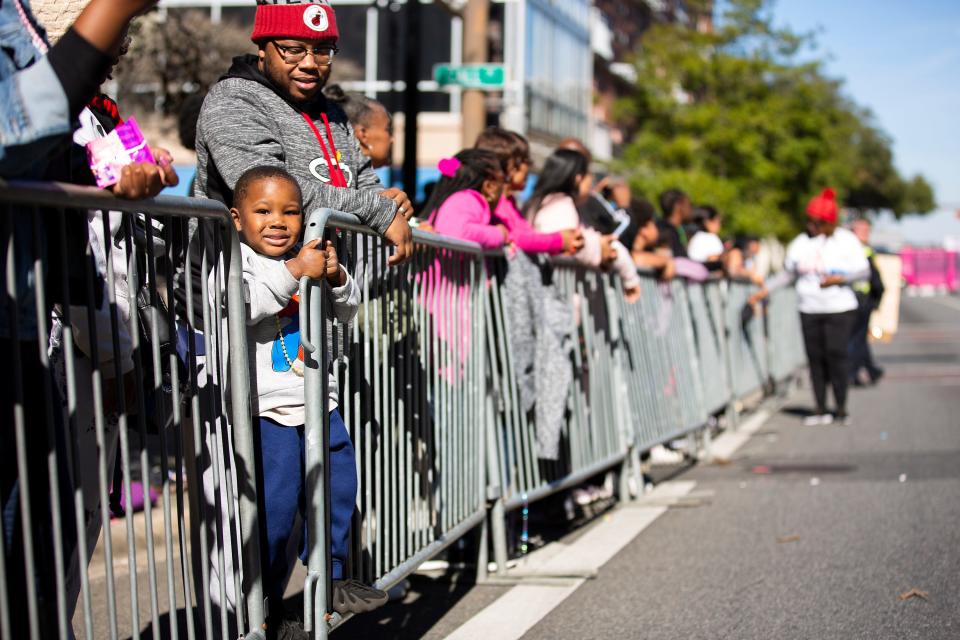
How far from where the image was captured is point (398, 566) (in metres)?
4.97

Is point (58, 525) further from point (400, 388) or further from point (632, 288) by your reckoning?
point (632, 288)

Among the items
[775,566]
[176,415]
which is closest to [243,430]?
[176,415]

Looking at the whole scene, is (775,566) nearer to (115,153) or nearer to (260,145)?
(260,145)

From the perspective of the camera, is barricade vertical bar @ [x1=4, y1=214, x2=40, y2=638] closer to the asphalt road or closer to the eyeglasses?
the eyeglasses

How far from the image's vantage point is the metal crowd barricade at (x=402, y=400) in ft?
13.5

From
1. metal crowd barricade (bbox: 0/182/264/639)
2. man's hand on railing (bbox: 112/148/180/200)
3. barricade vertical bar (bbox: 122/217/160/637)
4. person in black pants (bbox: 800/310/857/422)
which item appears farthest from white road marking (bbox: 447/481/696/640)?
person in black pants (bbox: 800/310/857/422)

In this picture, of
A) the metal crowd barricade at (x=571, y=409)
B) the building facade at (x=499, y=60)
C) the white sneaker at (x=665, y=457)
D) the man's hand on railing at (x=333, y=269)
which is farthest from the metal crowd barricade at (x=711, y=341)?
the building facade at (x=499, y=60)

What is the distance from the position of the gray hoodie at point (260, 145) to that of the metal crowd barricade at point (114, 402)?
0.82 metres

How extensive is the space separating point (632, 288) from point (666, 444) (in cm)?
169

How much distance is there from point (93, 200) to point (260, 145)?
154 cm

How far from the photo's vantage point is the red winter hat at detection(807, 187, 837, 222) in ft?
43.0

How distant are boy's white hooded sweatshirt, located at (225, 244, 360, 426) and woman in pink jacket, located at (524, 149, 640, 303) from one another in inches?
145

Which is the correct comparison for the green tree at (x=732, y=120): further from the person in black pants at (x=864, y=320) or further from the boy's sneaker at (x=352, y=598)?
the boy's sneaker at (x=352, y=598)

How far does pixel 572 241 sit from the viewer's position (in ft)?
22.9
